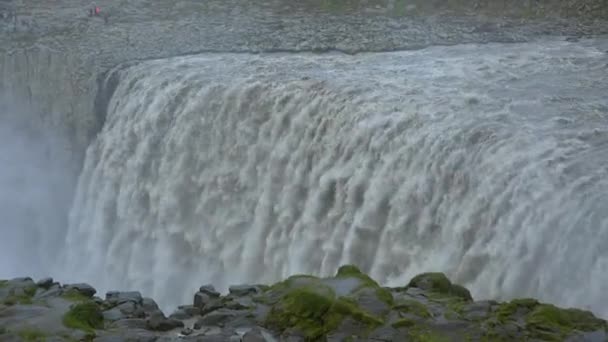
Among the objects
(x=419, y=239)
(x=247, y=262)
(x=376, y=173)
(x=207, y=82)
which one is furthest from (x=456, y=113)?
(x=207, y=82)

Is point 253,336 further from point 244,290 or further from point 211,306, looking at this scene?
point 244,290

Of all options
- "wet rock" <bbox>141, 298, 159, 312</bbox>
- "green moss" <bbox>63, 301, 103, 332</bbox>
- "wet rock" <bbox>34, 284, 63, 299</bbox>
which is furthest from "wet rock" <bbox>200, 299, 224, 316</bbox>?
"wet rock" <bbox>34, 284, 63, 299</bbox>

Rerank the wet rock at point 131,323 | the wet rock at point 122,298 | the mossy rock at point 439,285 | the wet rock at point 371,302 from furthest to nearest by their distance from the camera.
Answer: the wet rock at point 122,298 < the wet rock at point 131,323 < the mossy rock at point 439,285 < the wet rock at point 371,302

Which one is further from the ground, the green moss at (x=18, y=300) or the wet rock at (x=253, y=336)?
the green moss at (x=18, y=300)

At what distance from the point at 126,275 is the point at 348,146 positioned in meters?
6.04

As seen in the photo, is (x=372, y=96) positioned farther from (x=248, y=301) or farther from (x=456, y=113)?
(x=248, y=301)

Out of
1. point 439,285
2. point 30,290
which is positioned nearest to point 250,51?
point 30,290

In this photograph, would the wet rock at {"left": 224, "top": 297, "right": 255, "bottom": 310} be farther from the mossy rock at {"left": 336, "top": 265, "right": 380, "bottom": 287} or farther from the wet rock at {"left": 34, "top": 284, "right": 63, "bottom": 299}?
the wet rock at {"left": 34, "top": 284, "right": 63, "bottom": 299}

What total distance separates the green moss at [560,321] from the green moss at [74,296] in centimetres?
496

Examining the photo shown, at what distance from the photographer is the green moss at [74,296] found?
9.63 m

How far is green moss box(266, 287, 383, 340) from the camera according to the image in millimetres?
8109

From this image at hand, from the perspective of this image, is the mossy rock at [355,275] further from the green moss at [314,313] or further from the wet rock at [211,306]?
the wet rock at [211,306]

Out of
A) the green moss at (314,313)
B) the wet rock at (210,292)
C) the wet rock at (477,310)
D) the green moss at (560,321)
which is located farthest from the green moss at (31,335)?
the green moss at (560,321)

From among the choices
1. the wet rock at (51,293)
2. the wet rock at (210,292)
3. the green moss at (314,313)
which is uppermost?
the wet rock at (51,293)
